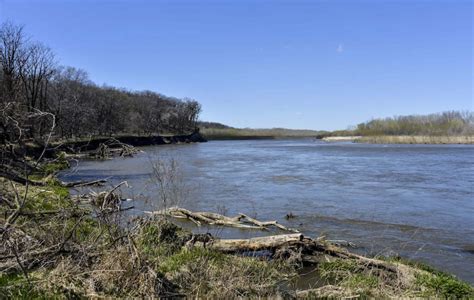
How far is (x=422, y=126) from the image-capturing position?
11106cm

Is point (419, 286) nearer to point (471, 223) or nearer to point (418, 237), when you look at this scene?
point (418, 237)

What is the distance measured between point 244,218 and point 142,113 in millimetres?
107027

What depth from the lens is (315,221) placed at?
15781mm

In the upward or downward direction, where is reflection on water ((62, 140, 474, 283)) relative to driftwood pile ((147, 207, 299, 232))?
downward

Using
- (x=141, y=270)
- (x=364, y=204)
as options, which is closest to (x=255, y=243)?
(x=141, y=270)

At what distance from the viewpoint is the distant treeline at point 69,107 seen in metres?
7.45

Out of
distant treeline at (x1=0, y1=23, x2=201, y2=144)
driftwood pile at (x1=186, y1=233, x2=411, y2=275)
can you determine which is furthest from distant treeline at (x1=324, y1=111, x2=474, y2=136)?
driftwood pile at (x1=186, y1=233, x2=411, y2=275)

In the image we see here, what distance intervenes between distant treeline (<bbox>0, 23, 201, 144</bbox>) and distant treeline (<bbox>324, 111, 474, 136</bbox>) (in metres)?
53.4

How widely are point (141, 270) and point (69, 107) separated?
46.1 metres

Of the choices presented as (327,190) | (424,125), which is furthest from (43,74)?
(424,125)

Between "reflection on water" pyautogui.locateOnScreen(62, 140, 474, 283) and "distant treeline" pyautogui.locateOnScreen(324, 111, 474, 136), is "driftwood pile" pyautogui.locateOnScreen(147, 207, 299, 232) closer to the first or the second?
"reflection on water" pyautogui.locateOnScreen(62, 140, 474, 283)

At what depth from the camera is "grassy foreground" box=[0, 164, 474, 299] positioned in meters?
6.29

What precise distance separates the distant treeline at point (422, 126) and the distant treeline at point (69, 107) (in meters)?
53.4

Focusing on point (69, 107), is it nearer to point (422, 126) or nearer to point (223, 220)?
point (223, 220)
